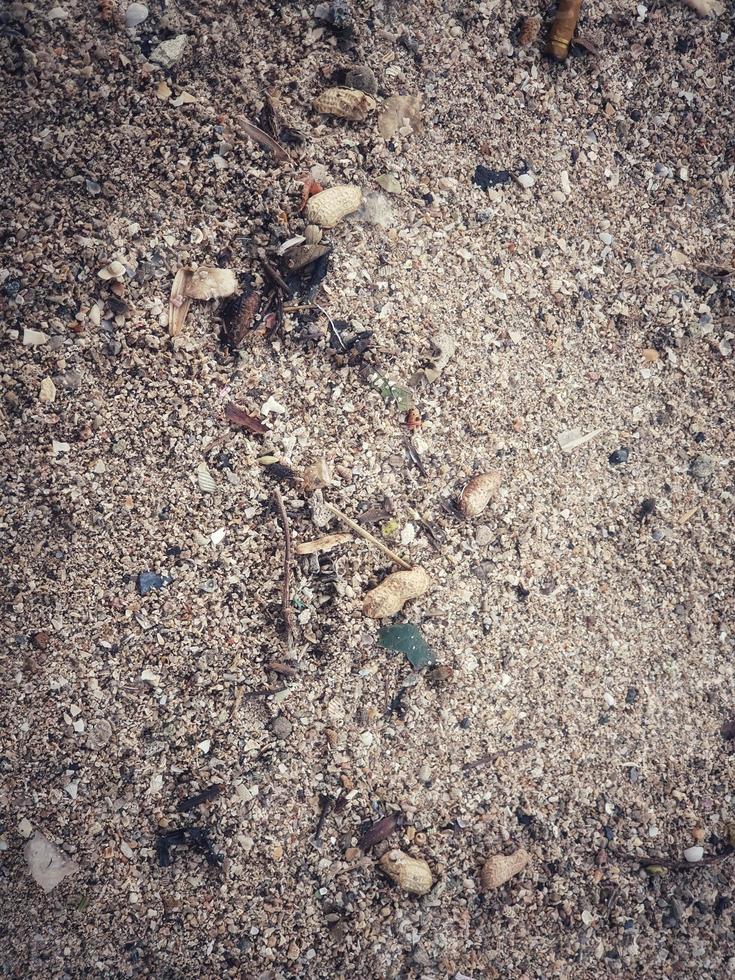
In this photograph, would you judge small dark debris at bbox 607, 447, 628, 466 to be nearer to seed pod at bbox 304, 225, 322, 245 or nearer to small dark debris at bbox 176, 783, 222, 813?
seed pod at bbox 304, 225, 322, 245

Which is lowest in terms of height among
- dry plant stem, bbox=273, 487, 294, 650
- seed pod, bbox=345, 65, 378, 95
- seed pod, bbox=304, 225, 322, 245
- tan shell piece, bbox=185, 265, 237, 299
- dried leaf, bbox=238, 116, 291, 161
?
dry plant stem, bbox=273, 487, 294, 650

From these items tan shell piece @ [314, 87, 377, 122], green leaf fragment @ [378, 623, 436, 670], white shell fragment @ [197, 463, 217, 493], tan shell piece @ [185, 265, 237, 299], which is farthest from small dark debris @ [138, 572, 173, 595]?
tan shell piece @ [314, 87, 377, 122]

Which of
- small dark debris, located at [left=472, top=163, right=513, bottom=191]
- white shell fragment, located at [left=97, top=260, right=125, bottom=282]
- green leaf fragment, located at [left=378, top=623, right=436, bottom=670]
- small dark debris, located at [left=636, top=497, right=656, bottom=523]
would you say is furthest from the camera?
small dark debris, located at [left=636, top=497, right=656, bottom=523]

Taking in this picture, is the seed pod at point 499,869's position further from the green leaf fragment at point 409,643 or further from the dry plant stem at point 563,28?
the dry plant stem at point 563,28

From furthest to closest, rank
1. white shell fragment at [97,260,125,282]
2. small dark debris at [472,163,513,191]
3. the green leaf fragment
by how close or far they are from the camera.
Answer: small dark debris at [472,163,513,191] → the green leaf fragment → white shell fragment at [97,260,125,282]

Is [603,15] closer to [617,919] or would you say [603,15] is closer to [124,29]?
[124,29]

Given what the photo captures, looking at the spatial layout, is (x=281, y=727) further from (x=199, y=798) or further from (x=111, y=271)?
(x=111, y=271)
